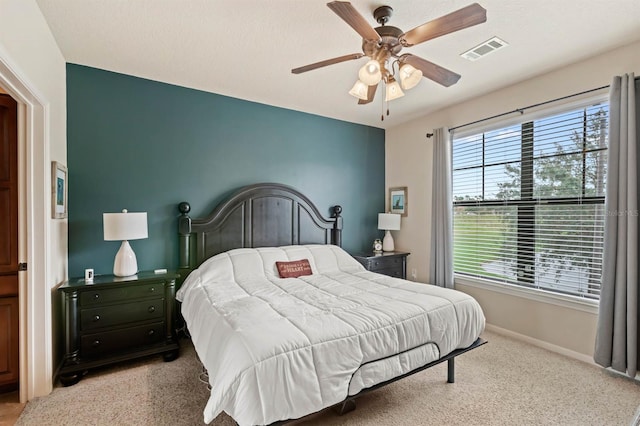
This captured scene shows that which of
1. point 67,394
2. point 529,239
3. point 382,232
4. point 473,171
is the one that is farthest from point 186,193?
point 529,239

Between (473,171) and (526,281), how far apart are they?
55.6 inches

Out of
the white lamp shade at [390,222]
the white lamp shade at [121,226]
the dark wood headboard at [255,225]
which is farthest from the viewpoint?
the white lamp shade at [390,222]

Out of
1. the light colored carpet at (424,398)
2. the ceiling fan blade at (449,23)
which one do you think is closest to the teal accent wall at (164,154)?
the light colored carpet at (424,398)

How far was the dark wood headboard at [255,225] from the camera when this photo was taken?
10.9 feet

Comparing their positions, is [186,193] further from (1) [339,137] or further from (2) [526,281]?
(2) [526,281]

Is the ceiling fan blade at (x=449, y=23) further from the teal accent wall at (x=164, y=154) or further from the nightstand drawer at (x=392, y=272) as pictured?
the nightstand drawer at (x=392, y=272)

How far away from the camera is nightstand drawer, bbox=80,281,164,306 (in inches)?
99.3

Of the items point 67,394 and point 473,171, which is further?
point 473,171

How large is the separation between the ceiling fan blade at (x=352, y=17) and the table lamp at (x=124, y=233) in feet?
7.74

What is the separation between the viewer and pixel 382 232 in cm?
502

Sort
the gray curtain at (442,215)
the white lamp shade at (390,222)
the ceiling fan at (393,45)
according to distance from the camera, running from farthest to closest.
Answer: the white lamp shade at (390,222) → the gray curtain at (442,215) → the ceiling fan at (393,45)

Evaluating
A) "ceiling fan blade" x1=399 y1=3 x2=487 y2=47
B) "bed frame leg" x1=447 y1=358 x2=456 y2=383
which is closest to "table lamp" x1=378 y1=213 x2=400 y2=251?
"bed frame leg" x1=447 y1=358 x2=456 y2=383

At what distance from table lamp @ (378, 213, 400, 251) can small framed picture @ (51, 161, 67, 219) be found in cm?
369

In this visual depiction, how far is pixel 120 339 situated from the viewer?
264cm
